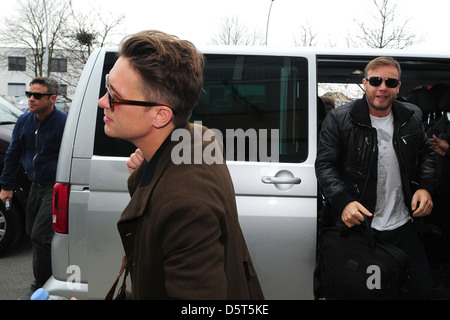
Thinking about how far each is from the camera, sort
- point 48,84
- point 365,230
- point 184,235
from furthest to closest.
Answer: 1. point 48,84
2. point 365,230
3. point 184,235

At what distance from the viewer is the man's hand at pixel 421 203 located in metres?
2.22

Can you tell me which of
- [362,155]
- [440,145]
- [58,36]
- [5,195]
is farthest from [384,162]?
[58,36]

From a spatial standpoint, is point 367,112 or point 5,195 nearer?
point 367,112

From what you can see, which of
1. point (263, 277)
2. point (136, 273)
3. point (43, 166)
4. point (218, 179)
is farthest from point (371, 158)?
point (43, 166)

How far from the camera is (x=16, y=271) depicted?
4.11m

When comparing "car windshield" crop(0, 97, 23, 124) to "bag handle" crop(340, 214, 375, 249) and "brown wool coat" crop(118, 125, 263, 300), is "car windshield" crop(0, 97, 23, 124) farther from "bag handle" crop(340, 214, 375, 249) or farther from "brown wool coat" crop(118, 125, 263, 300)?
"brown wool coat" crop(118, 125, 263, 300)

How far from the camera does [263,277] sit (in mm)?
2436

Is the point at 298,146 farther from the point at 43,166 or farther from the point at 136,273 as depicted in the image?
the point at 43,166

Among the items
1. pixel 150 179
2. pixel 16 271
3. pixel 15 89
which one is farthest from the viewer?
pixel 15 89

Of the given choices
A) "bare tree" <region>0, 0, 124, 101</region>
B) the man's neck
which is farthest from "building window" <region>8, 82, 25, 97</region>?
the man's neck

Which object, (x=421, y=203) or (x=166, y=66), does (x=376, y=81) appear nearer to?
(x=421, y=203)

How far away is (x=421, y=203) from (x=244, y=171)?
0.98 metres

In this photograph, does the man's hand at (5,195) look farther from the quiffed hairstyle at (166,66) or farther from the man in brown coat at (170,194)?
the quiffed hairstyle at (166,66)

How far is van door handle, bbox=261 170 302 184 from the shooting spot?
246 centimetres
